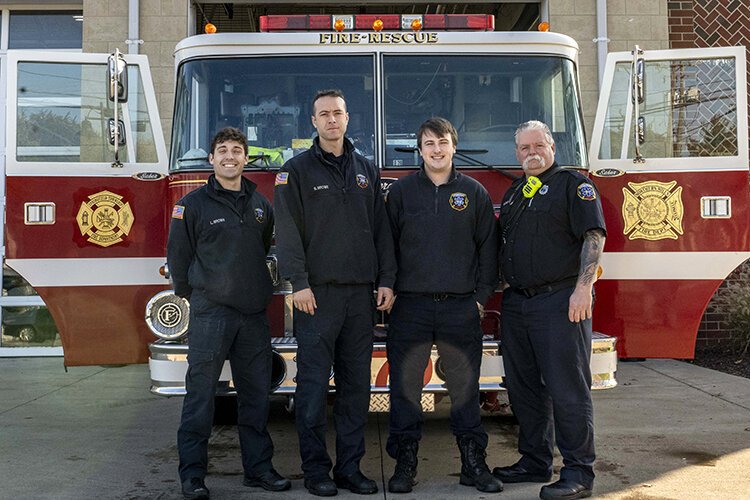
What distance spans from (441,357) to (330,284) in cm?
68

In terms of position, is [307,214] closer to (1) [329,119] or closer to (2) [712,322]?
(1) [329,119]

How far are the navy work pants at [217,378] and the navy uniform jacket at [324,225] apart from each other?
1.25ft

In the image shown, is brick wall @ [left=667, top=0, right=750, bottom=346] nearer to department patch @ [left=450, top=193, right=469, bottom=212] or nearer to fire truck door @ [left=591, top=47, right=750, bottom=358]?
fire truck door @ [left=591, top=47, right=750, bottom=358]

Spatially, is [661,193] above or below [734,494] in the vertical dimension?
above

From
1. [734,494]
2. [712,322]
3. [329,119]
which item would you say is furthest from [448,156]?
Result: [712,322]

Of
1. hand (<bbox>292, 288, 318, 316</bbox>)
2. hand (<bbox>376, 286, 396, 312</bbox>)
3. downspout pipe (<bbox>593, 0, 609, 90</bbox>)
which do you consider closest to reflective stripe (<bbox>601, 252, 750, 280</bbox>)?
hand (<bbox>376, 286, 396, 312</bbox>)

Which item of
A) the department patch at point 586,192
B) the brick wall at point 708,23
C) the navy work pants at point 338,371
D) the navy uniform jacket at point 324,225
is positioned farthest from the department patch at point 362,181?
the brick wall at point 708,23

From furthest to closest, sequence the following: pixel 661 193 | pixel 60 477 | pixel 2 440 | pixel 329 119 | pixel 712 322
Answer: pixel 712 322 < pixel 2 440 < pixel 661 193 < pixel 60 477 < pixel 329 119

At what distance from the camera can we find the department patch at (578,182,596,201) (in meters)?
3.89

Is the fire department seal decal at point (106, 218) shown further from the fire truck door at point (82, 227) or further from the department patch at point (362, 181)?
the department patch at point (362, 181)

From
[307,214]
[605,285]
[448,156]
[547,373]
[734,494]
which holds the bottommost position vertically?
[734,494]

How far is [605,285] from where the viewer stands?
4844mm

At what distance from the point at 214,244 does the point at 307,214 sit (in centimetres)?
49

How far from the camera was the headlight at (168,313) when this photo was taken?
427cm
